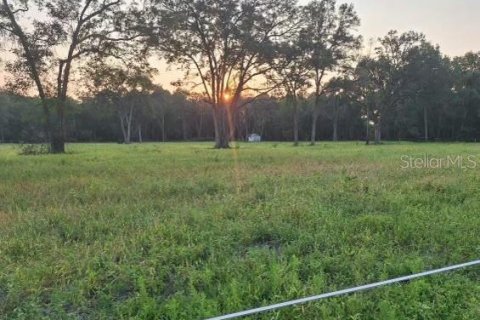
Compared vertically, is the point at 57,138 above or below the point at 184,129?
below

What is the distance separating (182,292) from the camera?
3.91 m

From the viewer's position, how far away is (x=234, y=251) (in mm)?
5051

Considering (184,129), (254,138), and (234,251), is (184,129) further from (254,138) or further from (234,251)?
(234,251)

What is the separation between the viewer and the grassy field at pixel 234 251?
370cm

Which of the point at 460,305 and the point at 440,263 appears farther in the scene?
the point at 440,263

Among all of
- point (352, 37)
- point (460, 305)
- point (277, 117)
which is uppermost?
point (352, 37)

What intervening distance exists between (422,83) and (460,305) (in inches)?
2067

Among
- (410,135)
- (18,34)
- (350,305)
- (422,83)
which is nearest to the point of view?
(350,305)

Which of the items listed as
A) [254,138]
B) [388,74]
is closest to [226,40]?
[388,74]

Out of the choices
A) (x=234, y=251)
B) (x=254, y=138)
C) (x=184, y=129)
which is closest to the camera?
(x=234, y=251)

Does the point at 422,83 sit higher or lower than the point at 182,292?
higher

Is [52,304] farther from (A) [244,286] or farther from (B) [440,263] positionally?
(B) [440,263]

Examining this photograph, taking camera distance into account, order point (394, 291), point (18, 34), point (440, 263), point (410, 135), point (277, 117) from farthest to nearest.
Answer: point (277, 117)
point (410, 135)
point (18, 34)
point (440, 263)
point (394, 291)

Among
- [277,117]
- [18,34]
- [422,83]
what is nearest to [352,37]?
[422,83]
